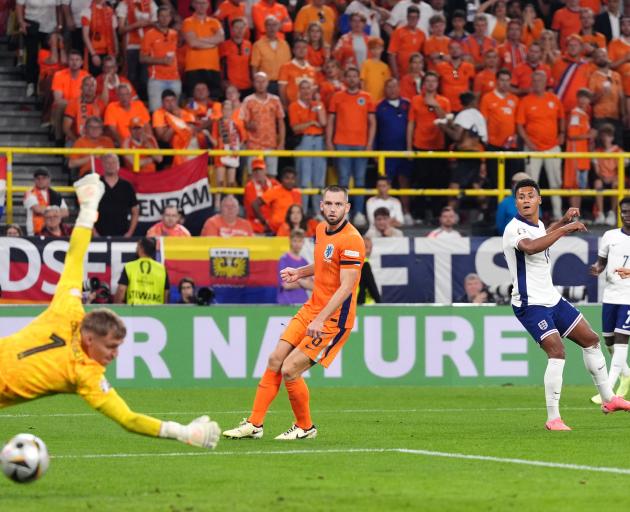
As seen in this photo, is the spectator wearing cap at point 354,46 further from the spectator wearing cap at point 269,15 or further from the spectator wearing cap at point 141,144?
the spectator wearing cap at point 141,144

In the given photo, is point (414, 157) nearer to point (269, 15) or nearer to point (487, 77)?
point (487, 77)

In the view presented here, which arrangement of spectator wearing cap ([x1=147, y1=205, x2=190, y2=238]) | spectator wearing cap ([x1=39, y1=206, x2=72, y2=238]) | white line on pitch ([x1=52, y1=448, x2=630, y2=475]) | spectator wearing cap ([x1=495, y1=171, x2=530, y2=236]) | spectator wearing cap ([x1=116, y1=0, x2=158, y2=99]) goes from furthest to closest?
spectator wearing cap ([x1=116, y1=0, x2=158, y2=99]) → spectator wearing cap ([x1=495, y1=171, x2=530, y2=236]) → spectator wearing cap ([x1=147, y1=205, x2=190, y2=238]) → spectator wearing cap ([x1=39, y1=206, x2=72, y2=238]) → white line on pitch ([x1=52, y1=448, x2=630, y2=475])

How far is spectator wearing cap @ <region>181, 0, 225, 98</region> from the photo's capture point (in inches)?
938

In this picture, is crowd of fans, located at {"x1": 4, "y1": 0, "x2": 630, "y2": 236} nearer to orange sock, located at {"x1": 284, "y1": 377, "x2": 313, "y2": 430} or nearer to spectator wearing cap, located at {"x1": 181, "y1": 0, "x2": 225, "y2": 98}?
spectator wearing cap, located at {"x1": 181, "y1": 0, "x2": 225, "y2": 98}

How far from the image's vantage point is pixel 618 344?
16.8m

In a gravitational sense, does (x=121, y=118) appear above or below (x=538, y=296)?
above

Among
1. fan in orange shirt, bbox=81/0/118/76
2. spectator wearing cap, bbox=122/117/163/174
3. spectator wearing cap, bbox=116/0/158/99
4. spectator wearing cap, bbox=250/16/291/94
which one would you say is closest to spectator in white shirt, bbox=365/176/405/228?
spectator wearing cap, bbox=250/16/291/94

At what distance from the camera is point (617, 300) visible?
55.2 feet

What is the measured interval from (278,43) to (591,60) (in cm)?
591

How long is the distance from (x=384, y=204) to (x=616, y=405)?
9.62 metres

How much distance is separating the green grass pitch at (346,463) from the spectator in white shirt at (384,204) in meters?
6.27

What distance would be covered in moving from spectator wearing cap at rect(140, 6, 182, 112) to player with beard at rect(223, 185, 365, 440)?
11.4 m

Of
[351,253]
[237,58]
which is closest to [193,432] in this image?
[351,253]

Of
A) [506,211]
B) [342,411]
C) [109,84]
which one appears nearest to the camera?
[342,411]
